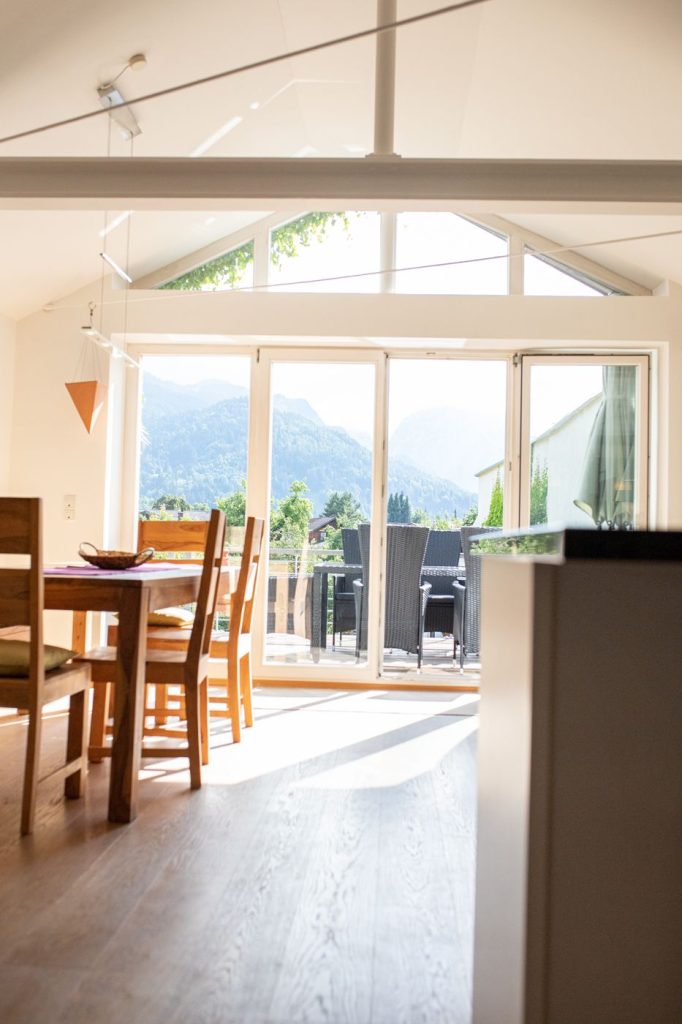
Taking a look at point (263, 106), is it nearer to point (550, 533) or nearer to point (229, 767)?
point (229, 767)

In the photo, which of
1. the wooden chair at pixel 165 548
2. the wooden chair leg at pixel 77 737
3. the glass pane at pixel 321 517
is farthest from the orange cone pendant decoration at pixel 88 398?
the wooden chair leg at pixel 77 737

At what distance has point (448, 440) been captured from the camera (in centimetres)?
558

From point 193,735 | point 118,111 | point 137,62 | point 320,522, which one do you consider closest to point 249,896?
point 193,735

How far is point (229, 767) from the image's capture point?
3.43 metres

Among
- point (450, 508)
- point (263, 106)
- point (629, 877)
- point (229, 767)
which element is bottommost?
point (229, 767)

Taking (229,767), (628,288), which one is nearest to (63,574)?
(229,767)

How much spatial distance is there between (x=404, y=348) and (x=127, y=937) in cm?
422

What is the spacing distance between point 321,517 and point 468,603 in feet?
3.93

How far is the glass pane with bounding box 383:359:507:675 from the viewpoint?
554 cm

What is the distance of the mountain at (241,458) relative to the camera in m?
A: 5.59

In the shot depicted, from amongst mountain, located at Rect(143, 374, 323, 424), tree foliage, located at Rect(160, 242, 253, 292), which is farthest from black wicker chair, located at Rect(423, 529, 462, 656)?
tree foliage, located at Rect(160, 242, 253, 292)

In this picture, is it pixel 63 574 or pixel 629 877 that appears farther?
pixel 63 574

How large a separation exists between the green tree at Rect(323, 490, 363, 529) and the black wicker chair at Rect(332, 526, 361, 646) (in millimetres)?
61

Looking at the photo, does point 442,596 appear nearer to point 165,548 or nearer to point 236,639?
point 165,548
